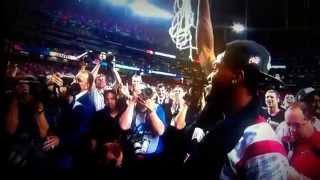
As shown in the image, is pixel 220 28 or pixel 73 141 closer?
pixel 73 141

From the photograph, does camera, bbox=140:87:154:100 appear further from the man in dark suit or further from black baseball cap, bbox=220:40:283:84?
black baseball cap, bbox=220:40:283:84

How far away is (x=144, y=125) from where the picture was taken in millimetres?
3424

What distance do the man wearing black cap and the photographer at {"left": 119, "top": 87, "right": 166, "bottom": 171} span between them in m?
0.37

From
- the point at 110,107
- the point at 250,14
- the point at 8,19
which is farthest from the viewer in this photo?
the point at 250,14

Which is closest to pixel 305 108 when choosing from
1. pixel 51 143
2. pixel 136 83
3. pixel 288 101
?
Answer: pixel 288 101

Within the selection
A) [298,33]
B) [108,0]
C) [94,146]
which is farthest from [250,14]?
[94,146]

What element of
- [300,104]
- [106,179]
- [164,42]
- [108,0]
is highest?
[108,0]

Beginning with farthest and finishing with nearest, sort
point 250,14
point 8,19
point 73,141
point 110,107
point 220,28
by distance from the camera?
point 250,14, point 220,28, point 110,107, point 73,141, point 8,19

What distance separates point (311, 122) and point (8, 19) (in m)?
3.01

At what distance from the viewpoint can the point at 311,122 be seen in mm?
4113

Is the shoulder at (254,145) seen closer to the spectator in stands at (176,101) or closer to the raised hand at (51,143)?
the spectator in stands at (176,101)

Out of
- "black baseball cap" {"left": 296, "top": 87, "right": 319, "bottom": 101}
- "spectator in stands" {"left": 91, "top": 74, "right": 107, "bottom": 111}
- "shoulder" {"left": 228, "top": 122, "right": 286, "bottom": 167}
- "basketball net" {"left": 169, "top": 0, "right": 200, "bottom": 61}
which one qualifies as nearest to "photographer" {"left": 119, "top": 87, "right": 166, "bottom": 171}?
"spectator in stands" {"left": 91, "top": 74, "right": 107, "bottom": 111}

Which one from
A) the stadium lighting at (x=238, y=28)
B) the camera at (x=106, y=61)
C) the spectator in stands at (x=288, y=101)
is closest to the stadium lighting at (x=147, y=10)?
the camera at (x=106, y=61)

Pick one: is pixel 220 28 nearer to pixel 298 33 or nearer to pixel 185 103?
pixel 185 103
